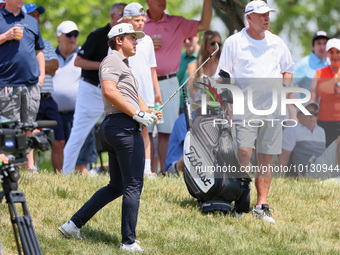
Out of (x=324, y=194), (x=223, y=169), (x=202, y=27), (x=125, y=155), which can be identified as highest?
(x=202, y=27)

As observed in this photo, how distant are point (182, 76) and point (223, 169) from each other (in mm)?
4192

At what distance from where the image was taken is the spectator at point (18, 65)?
852 cm

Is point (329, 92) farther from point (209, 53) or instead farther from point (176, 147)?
point (176, 147)

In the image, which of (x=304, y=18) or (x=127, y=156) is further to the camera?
(x=304, y=18)

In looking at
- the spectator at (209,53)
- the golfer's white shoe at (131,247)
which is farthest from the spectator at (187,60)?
the golfer's white shoe at (131,247)

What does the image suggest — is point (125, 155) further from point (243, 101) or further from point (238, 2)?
point (238, 2)

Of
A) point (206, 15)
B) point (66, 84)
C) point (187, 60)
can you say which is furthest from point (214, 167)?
point (187, 60)

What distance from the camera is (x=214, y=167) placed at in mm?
7504

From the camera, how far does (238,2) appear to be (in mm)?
10539

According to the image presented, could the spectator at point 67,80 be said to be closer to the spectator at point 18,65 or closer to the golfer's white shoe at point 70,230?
the spectator at point 18,65

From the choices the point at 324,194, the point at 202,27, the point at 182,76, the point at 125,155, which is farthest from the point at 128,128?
the point at 182,76

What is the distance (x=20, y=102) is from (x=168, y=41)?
2.38 m

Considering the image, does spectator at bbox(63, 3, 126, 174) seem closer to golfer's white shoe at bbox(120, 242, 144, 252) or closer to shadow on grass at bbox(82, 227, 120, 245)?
shadow on grass at bbox(82, 227, 120, 245)

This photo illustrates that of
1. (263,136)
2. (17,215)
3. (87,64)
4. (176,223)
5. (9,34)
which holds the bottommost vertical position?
(176,223)
